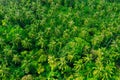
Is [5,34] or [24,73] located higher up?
[5,34]

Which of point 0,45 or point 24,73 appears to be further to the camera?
point 0,45

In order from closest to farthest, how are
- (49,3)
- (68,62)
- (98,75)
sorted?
(98,75) < (68,62) < (49,3)

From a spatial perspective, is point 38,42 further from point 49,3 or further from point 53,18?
point 49,3

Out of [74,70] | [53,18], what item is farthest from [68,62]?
[53,18]

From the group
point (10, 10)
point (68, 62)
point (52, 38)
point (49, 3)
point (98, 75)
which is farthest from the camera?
point (49, 3)

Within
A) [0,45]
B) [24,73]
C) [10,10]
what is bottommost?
[24,73]

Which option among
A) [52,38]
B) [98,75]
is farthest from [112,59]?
[52,38]
